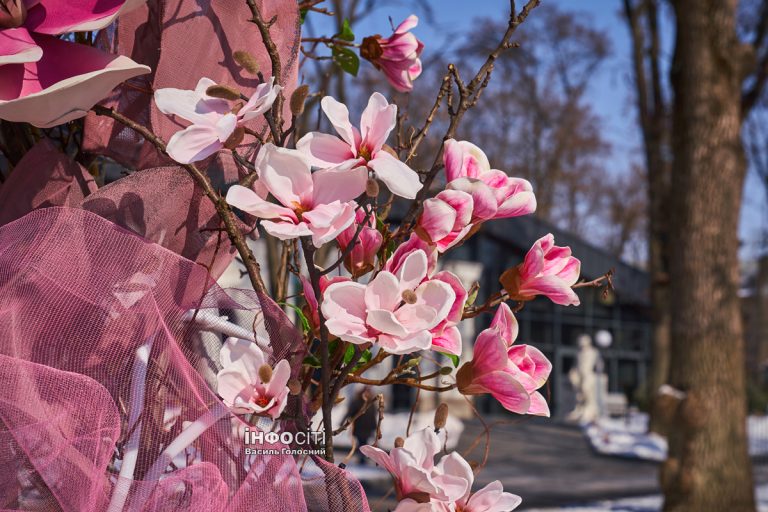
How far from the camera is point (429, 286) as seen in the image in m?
0.79

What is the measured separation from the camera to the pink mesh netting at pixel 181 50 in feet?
3.15

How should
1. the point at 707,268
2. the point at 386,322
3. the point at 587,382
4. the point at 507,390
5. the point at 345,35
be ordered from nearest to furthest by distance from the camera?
the point at 386,322 < the point at 507,390 < the point at 345,35 < the point at 707,268 < the point at 587,382

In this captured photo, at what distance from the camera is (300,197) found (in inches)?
30.8

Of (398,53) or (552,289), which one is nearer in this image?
(552,289)

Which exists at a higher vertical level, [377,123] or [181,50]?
[181,50]

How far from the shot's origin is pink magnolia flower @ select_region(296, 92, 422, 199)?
0.79m

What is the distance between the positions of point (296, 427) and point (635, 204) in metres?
27.4

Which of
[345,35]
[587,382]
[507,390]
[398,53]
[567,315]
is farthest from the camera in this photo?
[567,315]

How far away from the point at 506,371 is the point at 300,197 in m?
0.28

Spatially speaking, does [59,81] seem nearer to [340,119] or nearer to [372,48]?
[340,119]

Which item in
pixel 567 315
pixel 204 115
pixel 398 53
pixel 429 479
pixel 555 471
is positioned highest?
pixel 567 315

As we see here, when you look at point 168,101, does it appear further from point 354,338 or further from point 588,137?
point 588,137

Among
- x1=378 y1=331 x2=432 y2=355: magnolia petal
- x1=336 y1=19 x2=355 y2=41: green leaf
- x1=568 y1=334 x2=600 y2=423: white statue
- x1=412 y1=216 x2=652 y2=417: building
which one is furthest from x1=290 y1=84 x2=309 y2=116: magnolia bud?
x1=568 y1=334 x2=600 y2=423: white statue

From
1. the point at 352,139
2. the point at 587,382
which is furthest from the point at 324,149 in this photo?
the point at 587,382
